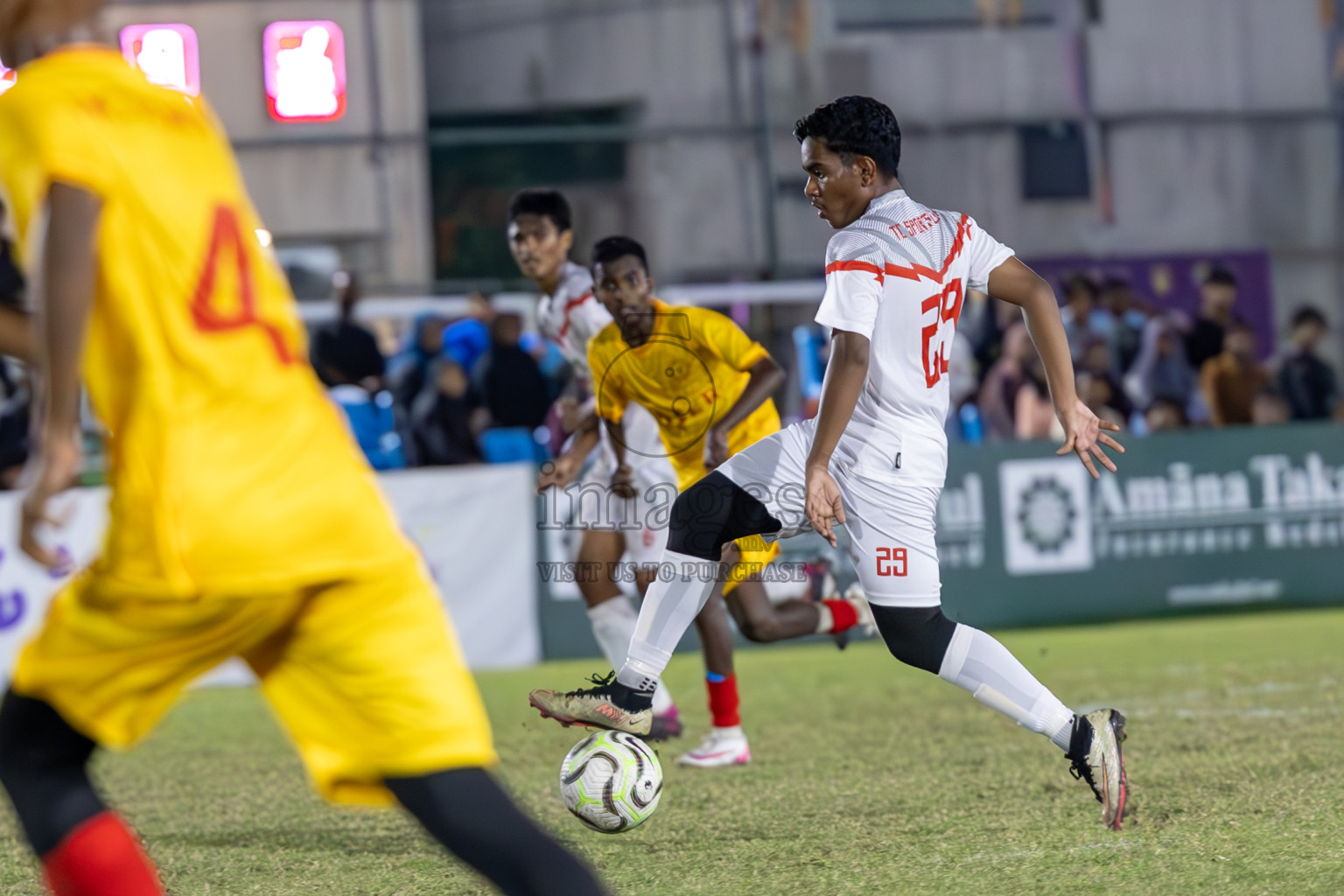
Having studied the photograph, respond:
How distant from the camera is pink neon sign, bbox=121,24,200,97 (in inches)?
661

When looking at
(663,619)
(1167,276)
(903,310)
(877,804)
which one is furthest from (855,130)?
(1167,276)

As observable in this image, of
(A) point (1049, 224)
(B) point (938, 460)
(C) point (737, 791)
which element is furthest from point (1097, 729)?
(A) point (1049, 224)

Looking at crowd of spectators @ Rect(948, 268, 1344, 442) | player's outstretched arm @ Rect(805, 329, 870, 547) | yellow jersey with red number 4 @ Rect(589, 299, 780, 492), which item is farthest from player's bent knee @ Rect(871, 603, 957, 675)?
crowd of spectators @ Rect(948, 268, 1344, 442)

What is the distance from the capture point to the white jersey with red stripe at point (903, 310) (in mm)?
4570

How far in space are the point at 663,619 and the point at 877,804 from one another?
0.95m

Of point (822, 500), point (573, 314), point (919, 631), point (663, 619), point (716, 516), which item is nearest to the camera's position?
point (822, 500)

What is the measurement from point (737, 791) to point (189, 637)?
11.2 ft

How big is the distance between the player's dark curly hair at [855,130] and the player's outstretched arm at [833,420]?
22.2 inches

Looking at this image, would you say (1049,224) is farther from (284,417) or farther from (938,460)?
(284,417)

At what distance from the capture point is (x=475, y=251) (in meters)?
19.3

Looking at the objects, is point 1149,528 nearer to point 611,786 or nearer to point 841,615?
point 841,615

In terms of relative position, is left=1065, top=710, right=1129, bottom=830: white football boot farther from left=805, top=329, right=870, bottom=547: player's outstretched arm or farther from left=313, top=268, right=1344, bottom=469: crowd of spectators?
left=313, top=268, right=1344, bottom=469: crowd of spectators

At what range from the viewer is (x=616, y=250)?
6.32 meters

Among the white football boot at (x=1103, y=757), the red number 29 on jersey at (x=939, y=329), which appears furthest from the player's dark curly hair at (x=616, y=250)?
the white football boot at (x=1103, y=757)
